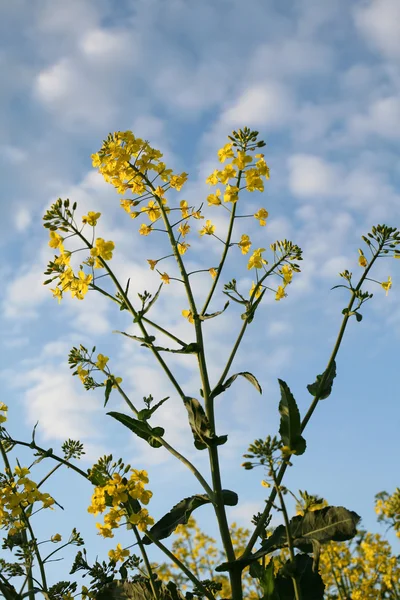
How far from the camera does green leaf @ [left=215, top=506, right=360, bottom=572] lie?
9.11ft

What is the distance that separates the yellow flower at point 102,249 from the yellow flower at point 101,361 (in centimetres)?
55

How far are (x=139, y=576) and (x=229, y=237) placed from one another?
188cm

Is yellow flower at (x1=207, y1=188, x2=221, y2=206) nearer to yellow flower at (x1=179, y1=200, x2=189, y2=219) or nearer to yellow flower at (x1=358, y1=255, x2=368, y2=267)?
yellow flower at (x1=179, y1=200, x2=189, y2=219)

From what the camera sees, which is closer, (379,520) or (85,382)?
(85,382)

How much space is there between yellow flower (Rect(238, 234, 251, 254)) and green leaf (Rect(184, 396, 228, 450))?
109 cm

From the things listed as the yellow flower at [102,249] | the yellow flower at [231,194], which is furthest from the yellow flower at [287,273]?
the yellow flower at [102,249]

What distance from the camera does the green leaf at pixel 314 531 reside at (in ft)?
9.11

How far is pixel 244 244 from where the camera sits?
3781mm

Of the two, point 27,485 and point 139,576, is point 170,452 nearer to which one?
point 139,576

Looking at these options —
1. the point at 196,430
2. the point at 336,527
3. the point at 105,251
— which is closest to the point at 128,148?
the point at 105,251

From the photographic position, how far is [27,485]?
11.6 feet

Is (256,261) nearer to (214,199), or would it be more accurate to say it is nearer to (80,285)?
(214,199)

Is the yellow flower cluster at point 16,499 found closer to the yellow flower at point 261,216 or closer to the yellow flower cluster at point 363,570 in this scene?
the yellow flower at point 261,216

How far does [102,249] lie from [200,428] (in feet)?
3.46
